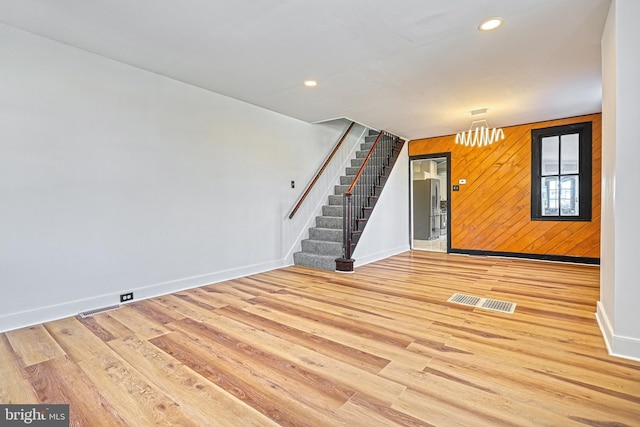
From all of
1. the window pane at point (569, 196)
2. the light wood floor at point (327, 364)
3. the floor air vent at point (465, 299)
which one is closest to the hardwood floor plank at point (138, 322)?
the light wood floor at point (327, 364)

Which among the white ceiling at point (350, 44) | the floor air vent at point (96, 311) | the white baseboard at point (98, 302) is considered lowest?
the floor air vent at point (96, 311)

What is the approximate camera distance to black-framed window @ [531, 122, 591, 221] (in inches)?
214

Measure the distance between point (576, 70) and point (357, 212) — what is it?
3445 millimetres

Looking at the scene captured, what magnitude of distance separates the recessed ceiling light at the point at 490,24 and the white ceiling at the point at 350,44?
0.05 metres

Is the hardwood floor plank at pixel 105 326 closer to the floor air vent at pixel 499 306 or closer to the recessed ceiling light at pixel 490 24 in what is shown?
the floor air vent at pixel 499 306

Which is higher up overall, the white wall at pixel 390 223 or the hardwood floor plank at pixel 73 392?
the white wall at pixel 390 223

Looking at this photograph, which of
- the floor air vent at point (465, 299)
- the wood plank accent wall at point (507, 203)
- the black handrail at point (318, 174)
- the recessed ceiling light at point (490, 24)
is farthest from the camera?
the black handrail at point (318, 174)

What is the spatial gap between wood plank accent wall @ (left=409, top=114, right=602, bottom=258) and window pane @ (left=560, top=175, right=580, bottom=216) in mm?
223

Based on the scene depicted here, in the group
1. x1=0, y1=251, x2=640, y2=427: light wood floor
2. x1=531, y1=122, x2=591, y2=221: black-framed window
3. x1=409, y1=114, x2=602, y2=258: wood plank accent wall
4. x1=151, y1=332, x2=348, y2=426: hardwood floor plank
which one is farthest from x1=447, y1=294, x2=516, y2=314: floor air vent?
x1=531, y1=122, x2=591, y2=221: black-framed window

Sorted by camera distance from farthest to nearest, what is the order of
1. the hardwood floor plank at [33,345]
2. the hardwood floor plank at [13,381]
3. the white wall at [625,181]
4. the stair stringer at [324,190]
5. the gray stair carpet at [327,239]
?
the stair stringer at [324,190] → the gray stair carpet at [327,239] → the hardwood floor plank at [33,345] → the white wall at [625,181] → the hardwood floor plank at [13,381]

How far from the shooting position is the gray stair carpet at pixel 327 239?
5.24 meters

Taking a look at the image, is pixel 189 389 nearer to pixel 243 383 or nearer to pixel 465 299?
pixel 243 383

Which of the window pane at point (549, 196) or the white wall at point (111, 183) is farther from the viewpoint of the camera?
the window pane at point (549, 196)

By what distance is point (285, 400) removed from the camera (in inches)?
69.6
